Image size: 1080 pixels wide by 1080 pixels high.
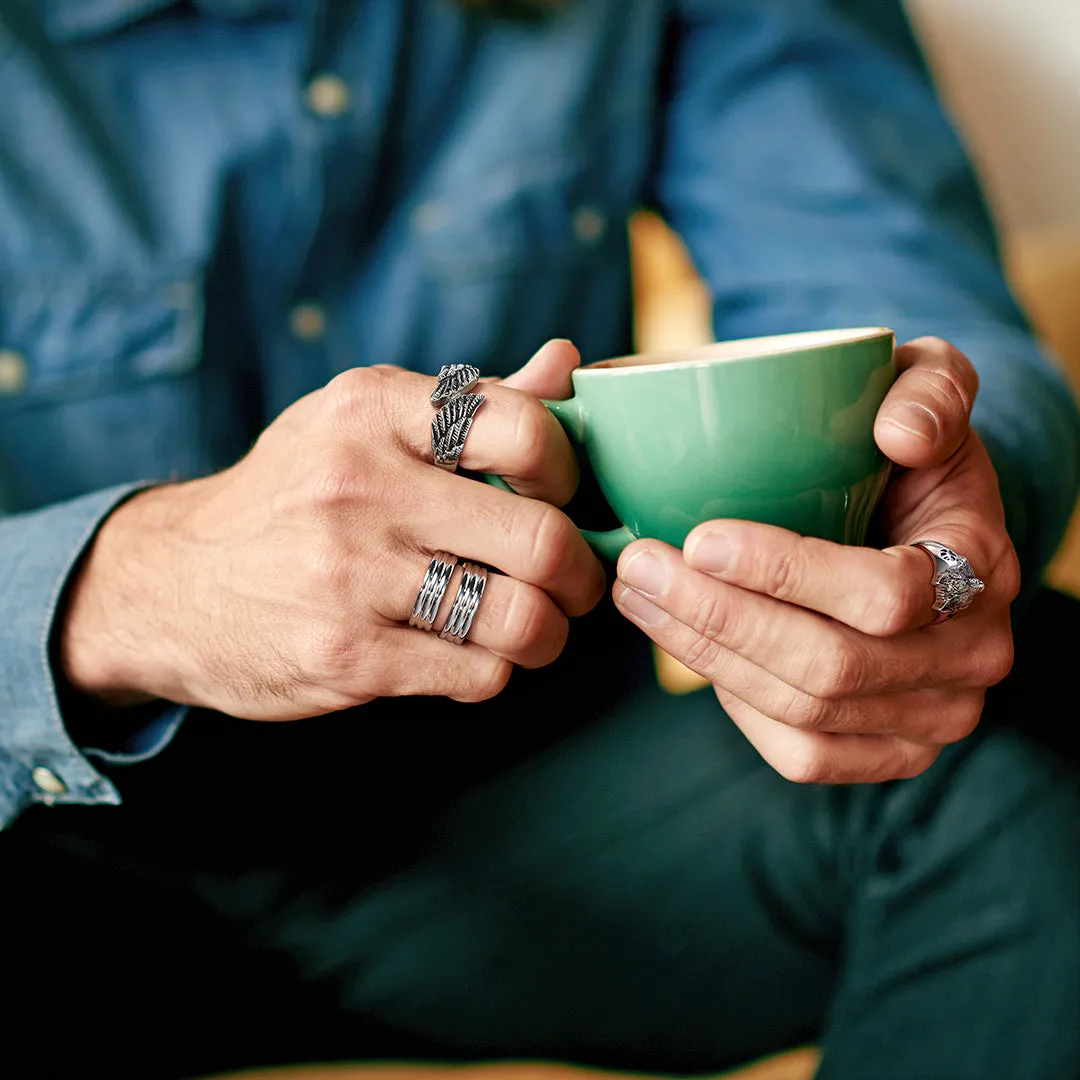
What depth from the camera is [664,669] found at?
1.17 metres

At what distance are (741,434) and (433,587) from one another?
0.49 ft

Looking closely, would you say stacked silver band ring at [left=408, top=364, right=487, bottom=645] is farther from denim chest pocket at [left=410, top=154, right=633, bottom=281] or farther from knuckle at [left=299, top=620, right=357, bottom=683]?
denim chest pocket at [left=410, top=154, right=633, bottom=281]

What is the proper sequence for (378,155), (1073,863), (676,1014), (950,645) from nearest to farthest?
(950,645) < (1073,863) < (676,1014) < (378,155)

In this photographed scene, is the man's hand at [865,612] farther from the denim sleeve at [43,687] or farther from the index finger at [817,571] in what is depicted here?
the denim sleeve at [43,687]

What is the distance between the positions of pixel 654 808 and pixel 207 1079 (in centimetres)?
39

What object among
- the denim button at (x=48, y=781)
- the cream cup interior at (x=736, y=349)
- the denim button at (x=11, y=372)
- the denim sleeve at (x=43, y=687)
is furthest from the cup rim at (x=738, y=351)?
the denim button at (x=11, y=372)

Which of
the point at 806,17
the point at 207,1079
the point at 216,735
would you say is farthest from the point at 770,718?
the point at 806,17

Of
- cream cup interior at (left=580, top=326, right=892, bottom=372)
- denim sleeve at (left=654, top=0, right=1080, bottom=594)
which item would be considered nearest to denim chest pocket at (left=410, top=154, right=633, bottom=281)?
denim sleeve at (left=654, top=0, right=1080, bottom=594)

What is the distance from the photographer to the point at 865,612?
0.43 metres

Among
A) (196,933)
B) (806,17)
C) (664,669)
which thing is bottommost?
(664,669)

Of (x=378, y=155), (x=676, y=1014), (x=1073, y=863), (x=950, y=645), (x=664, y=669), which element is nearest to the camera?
(x=950, y=645)

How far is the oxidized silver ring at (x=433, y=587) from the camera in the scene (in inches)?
16.9

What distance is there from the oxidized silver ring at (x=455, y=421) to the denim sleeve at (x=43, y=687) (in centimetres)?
25

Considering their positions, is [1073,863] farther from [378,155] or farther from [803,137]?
[378,155]
